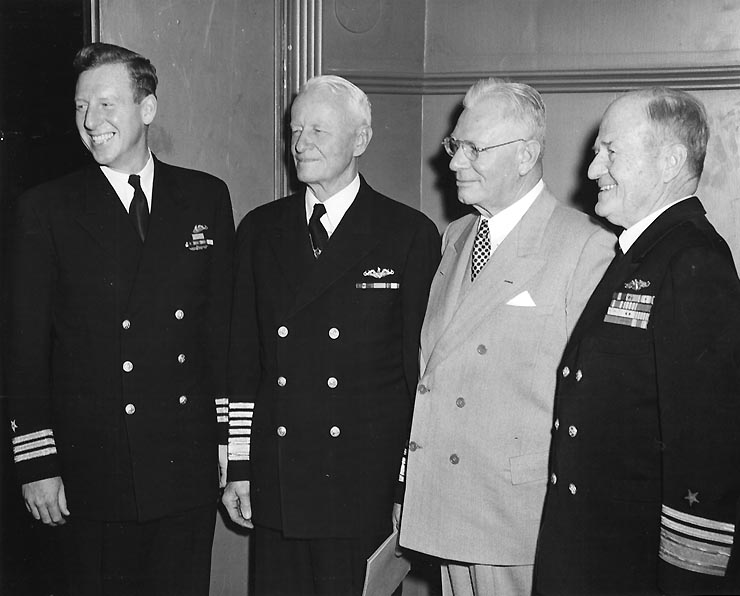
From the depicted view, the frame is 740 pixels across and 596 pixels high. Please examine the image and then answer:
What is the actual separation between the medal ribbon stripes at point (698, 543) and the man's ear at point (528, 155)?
3.46 ft

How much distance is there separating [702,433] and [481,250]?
895mm

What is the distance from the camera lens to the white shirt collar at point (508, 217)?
261 centimetres

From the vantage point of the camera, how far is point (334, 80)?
285 cm

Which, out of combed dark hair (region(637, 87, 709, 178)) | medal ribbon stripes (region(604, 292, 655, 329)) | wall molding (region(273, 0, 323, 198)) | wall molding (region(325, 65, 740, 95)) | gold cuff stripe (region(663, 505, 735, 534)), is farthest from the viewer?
wall molding (region(273, 0, 323, 198))

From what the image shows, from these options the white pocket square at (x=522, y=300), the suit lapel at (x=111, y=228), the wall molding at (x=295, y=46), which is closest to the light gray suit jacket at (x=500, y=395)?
the white pocket square at (x=522, y=300)

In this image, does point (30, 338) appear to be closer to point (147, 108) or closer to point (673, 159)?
point (147, 108)

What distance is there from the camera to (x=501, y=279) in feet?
8.23

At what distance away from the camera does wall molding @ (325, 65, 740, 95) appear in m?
3.17

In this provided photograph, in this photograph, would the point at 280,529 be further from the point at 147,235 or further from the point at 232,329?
the point at 147,235

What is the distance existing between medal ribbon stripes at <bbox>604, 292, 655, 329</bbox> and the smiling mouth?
5.14ft

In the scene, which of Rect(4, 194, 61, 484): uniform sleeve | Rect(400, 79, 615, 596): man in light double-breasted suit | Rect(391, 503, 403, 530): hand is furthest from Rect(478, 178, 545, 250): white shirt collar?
Rect(4, 194, 61, 484): uniform sleeve

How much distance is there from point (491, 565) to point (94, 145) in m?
1.70

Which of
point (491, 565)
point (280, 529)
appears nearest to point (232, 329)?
point (280, 529)

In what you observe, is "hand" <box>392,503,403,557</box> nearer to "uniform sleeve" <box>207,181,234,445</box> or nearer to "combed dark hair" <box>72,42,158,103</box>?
"uniform sleeve" <box>207,181,234,445</box>
